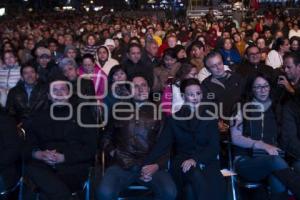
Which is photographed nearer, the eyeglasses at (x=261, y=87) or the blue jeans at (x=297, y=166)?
the blue jeans at (x=297, y=166)

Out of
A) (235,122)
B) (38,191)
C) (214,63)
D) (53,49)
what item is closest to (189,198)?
(235,122)

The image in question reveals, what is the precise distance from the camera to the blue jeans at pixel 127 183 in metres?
5.39

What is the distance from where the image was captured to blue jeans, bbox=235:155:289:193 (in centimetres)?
544

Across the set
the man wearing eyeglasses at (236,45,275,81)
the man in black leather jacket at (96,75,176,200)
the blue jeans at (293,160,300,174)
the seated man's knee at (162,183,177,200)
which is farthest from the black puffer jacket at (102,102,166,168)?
the man wearing eyeglasses at (236,45,275,81)

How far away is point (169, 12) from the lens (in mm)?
36406

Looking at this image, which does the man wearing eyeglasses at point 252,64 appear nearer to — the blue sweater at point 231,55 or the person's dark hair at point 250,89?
the blue sweater at point 231,55

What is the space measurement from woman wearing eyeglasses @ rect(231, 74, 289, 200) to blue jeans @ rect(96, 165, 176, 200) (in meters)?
0.77

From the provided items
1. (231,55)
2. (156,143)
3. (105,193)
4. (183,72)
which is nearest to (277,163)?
(156,143)

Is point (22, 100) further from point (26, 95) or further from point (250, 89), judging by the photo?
point (250, 89)

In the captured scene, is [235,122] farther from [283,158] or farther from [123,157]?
[123,157]

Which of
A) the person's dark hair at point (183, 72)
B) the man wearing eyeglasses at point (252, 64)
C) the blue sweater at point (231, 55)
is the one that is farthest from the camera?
the blue sweater at point (231, 55)

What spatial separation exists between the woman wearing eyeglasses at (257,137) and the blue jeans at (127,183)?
30.1 inches

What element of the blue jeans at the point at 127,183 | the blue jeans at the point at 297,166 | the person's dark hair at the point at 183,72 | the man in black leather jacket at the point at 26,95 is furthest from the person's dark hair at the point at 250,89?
the man in black leather jacket at the point at 26,95

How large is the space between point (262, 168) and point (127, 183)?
1.32 metres
